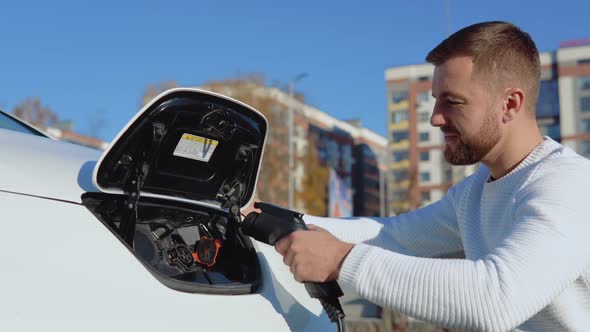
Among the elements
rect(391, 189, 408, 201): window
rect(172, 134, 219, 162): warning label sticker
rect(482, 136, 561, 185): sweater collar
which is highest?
rect(172, 134, 219, 162): warning label sticker

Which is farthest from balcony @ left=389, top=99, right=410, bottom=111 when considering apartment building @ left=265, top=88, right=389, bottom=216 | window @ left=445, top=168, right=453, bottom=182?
window @ left=445, top=168, right=453, bottom=182

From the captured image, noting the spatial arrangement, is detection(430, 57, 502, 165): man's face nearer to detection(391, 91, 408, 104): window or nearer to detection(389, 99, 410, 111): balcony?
detection(391, 91, 408, 104): window

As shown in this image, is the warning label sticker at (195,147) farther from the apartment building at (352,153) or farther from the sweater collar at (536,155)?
the apartment building at (352,153)

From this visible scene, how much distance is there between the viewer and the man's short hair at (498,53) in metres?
2.09

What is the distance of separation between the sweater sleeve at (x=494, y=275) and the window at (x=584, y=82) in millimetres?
62523

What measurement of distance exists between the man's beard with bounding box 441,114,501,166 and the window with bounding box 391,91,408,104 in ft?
255

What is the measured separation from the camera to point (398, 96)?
265ft

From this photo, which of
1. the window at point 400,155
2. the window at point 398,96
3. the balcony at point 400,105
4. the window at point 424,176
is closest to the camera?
the window at point 424,176

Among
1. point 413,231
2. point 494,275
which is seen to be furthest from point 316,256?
point 413,231

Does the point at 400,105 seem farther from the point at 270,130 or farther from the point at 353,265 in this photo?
the point at 353,265

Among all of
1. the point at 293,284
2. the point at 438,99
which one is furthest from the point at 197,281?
the point at 438,99

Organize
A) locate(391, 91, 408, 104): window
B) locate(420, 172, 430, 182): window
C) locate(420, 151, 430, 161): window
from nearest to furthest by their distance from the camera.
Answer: locate(420, 172, 430, 182): window, locate(420, 151, 430, 161): window, locate(391, 91, 408, 104): window

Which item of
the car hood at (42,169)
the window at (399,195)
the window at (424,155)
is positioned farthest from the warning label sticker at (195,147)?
the window at (424,155)

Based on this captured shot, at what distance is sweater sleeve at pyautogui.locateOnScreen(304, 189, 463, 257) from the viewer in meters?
2.66
